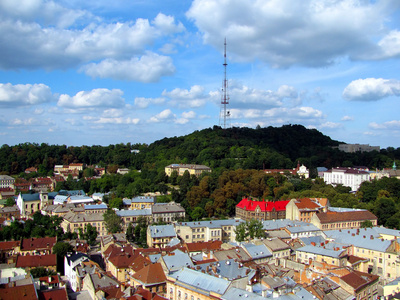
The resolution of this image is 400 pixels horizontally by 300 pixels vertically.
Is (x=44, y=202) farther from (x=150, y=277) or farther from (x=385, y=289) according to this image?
(x=385, y=289)

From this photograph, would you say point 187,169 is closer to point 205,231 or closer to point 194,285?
point 205,231

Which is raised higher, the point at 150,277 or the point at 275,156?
the point at 275,156

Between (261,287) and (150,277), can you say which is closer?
(261,287)

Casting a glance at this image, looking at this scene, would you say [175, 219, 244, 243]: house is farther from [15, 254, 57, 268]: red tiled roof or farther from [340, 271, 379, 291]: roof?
[340, 271, 379, 291]: roof

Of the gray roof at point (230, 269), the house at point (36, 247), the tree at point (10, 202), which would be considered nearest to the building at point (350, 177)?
the gray roof at point (230, 269)

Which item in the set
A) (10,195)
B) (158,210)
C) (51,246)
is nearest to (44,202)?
(10,195)

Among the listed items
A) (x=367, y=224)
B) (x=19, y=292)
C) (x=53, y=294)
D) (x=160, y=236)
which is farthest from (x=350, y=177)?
(x=19, y=292)

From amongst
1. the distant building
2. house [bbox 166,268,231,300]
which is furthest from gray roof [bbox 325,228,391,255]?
the distant building
